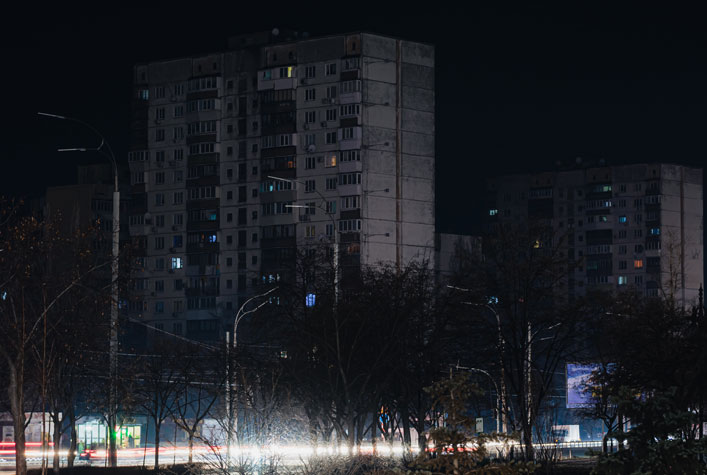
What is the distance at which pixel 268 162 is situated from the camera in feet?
449

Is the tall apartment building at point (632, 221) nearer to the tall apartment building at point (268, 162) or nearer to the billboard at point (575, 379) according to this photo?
the tall apartment building at point (268, 162)

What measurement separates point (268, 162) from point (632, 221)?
70.1 metres

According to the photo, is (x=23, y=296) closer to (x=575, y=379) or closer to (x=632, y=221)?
(x=575, y=379)

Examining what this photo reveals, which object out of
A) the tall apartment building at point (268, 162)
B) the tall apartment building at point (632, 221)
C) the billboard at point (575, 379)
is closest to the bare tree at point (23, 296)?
the billboard at point (575, 379)

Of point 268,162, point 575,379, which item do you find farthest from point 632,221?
point 575,379

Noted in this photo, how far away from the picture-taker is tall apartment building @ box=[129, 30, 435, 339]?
129375 millimetres

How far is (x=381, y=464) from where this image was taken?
98.2 ft

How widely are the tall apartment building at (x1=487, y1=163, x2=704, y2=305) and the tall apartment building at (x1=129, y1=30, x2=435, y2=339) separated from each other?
171 feet

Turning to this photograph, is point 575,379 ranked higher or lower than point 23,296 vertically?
lower

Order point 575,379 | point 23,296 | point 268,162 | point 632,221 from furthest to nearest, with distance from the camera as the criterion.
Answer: point 632,221
point 268,162
point 575,379
point 23,296

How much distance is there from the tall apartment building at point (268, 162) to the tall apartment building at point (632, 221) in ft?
171

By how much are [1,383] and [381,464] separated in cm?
1693

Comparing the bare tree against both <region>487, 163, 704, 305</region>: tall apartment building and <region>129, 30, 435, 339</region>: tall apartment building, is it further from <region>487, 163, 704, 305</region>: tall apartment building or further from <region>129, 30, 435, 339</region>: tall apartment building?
<region>487, 163, 704, 305</region>: tall apartment building

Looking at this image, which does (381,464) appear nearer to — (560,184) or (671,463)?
(671,463)
